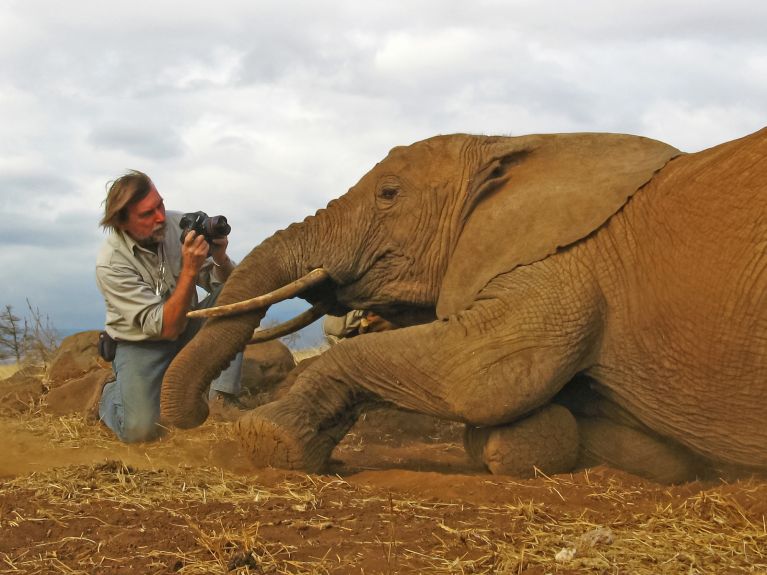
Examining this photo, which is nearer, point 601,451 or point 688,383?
point 688,383

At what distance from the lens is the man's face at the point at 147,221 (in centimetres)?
785

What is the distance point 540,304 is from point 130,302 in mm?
3584

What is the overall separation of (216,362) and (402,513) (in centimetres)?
188

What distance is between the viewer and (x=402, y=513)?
456 cm

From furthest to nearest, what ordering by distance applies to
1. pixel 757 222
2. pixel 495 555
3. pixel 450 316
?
1. pixel 450 316
2. pixel 757 222
3. pixel 495 555

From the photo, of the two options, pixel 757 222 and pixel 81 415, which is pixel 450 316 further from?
pixel 81 415

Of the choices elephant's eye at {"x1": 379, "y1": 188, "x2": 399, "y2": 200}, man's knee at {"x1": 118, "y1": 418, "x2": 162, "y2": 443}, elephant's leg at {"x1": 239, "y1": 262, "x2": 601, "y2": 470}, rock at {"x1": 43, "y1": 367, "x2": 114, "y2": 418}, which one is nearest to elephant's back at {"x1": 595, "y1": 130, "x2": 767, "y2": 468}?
elephant's leg at {"x1": 239, "y1": 262, "x2": 601, "y2": 470}

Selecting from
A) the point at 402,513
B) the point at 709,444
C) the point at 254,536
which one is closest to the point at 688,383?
the point at 709,444

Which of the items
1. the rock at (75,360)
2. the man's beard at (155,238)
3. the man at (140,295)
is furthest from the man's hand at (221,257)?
the rock at (75,360)

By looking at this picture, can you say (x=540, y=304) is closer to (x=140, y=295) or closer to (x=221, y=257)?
(x=221, y=257)

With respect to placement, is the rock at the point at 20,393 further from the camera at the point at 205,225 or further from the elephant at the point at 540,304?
the elephant at the point at 540,304

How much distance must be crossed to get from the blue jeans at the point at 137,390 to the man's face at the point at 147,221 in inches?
31.0

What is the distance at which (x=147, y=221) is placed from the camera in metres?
7.88

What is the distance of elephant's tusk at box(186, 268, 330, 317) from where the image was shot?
5973 mm
